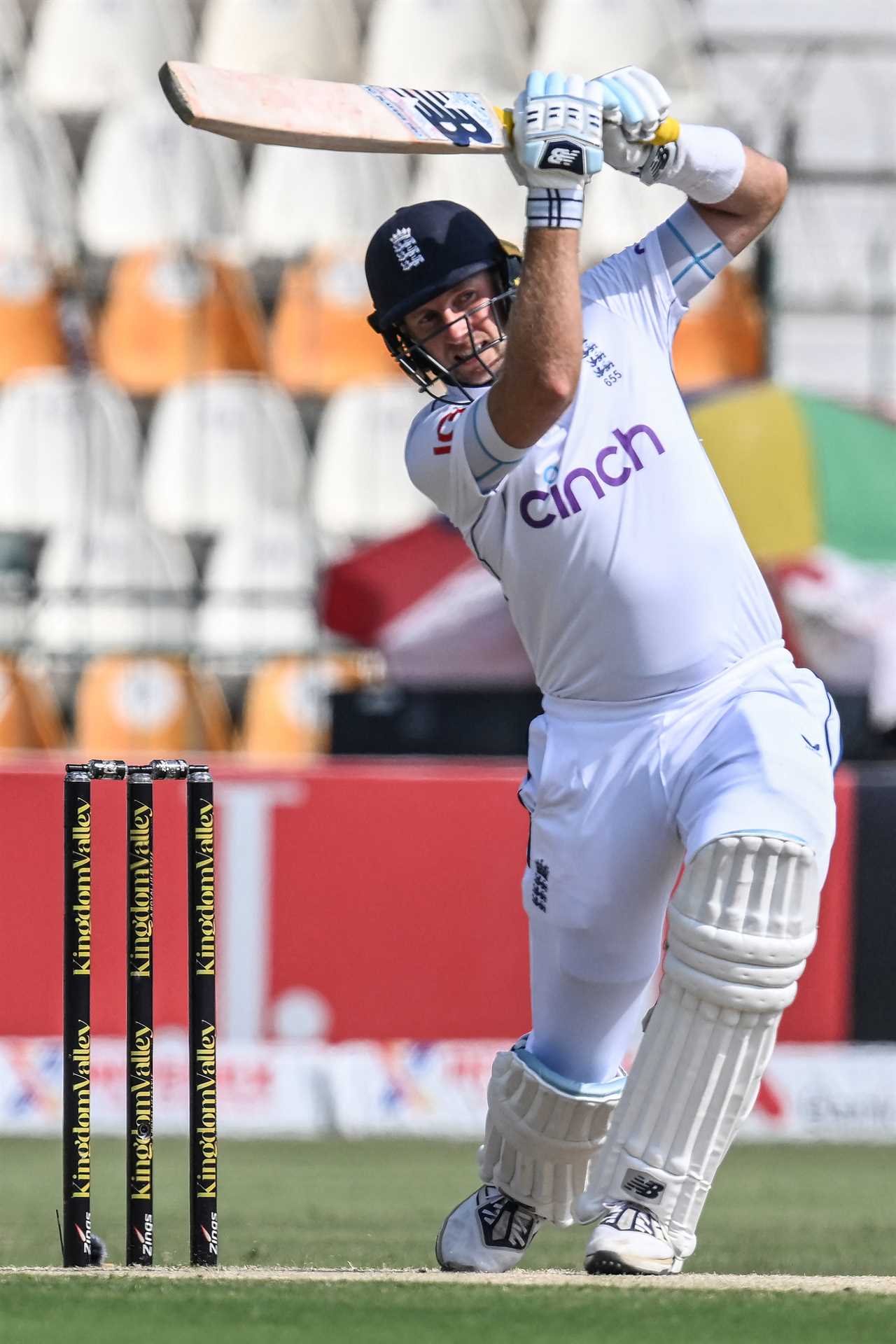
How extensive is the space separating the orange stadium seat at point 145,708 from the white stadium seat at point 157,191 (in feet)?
9.60

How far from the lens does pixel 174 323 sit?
1259 cm

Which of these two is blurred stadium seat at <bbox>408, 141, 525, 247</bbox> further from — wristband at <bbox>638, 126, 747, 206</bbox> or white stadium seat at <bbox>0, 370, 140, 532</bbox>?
wristband at <bbox>638, 126, 747, 206</bbox>

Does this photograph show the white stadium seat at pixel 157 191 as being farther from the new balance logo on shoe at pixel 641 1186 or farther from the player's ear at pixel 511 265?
the new balance logo on shoe at pixel 641 1186

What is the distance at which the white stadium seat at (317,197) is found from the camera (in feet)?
42.5

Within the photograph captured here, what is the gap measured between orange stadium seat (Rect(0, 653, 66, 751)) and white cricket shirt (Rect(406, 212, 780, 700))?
7827mm

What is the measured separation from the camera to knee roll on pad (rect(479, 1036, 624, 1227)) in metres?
3.84

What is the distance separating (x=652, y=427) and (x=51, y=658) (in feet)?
26.2

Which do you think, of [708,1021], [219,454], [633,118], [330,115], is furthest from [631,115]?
Result: [219,454]

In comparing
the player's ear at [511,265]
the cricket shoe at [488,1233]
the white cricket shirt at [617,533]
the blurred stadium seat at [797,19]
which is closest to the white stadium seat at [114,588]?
the blurred stadium seat at [797,19]

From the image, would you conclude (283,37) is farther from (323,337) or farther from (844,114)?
(844,114)

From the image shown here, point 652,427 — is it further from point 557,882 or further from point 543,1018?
point 543,1018

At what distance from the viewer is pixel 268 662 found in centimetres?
1130

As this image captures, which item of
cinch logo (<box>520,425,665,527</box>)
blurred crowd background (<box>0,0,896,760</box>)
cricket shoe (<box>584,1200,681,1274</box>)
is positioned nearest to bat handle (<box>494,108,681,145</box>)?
cinch logo (<box>520,425,665,527</box>)

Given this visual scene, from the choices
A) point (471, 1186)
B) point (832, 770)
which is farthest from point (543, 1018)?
point (471, 1186)
